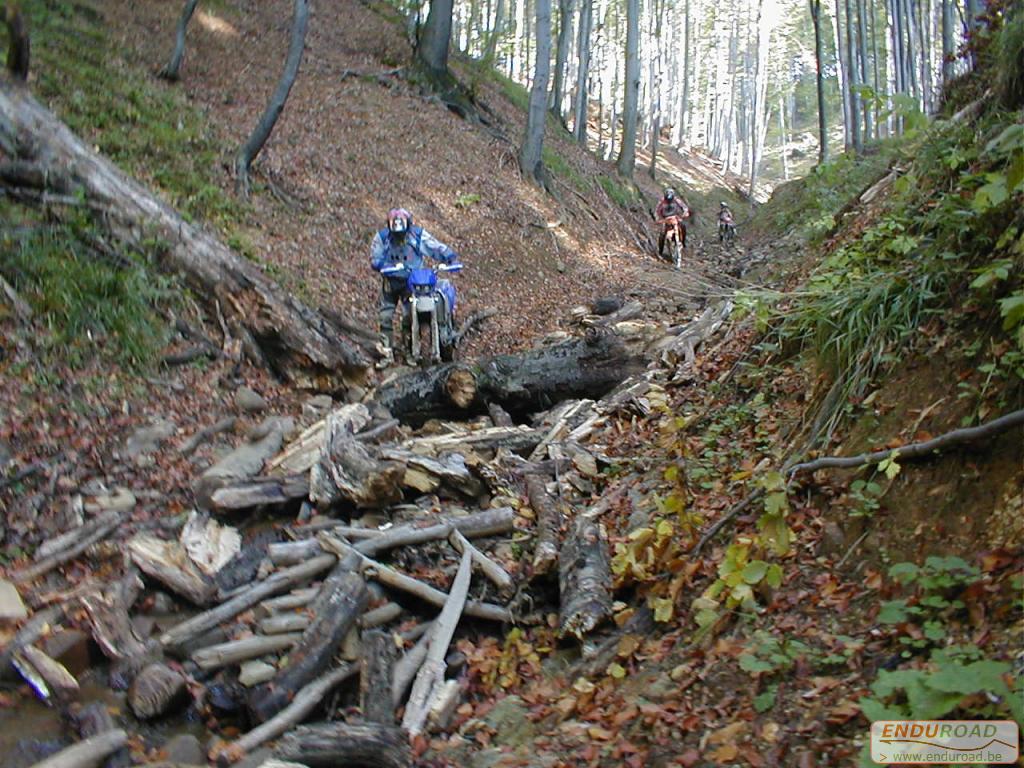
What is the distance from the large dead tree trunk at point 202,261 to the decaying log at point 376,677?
173 inches

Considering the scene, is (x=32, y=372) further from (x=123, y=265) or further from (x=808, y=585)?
(x=808, y=585)

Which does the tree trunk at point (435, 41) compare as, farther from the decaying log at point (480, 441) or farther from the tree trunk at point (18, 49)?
the decaying log at point (480, 441)

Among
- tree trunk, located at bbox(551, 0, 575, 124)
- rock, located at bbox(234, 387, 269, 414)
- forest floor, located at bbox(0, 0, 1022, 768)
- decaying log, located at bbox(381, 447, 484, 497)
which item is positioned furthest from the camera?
tree trunk, located at bbox(551, 0, 575, 124)

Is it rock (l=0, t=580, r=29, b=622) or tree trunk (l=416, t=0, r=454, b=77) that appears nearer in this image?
rock (l=0, t=580, r=29, b=622)

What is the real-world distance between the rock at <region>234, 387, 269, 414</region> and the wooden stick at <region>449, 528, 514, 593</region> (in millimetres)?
3259

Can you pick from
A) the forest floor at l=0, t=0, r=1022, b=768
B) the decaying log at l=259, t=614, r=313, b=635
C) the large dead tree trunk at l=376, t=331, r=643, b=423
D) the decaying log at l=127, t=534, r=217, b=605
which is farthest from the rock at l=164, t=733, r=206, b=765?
the large dead tree trunk at l=376, t=331, r=643, b=423

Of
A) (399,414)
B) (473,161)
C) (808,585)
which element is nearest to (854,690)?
(808,585)

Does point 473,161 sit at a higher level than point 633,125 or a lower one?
lower

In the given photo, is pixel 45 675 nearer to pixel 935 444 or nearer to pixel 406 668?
pixel 406 668

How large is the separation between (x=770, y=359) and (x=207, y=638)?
4528 mm

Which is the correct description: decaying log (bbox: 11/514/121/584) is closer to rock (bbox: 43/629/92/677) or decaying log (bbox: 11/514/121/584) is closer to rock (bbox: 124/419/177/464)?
rock (bbox: 43/629/92/677)

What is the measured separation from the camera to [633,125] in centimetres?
2797

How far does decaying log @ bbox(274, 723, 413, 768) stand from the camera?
12.9 feet

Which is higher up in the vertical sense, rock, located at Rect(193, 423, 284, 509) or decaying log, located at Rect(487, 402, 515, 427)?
decaying log, located at Rect(487, 402, 515, 427)
